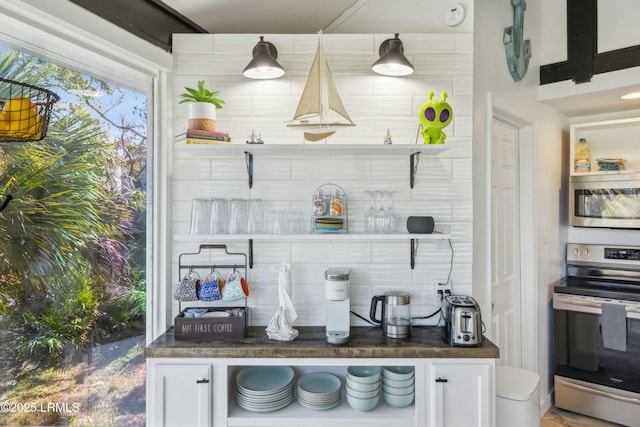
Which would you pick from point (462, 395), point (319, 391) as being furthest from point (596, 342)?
point (319, 391)

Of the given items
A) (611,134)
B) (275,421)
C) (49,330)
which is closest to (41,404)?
(49,330)

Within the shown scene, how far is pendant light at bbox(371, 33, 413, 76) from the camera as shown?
5.53 feet

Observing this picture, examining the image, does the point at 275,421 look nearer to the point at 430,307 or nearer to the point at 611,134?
the point at 430,307

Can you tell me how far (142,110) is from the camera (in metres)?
1.80

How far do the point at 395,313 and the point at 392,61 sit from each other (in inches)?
45.2

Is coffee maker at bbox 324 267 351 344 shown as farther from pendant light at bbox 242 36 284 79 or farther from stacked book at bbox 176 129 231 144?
pendant light at bbox 242 36 284 79

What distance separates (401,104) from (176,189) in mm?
1207

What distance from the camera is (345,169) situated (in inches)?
73.1

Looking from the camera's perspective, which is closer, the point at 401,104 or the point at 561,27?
the point at 401,104

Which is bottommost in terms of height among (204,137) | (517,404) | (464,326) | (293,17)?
(517,404)

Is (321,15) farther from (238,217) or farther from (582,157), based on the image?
(582,157)

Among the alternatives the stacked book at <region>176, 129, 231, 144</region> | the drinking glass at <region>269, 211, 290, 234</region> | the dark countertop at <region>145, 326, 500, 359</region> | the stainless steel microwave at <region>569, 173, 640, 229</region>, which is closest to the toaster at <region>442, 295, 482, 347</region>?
the dark countertop at <region>145, 326, 500, 359</region>

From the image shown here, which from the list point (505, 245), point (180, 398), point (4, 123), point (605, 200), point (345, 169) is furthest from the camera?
point (605, 200)

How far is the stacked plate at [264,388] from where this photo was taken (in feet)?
5.20
